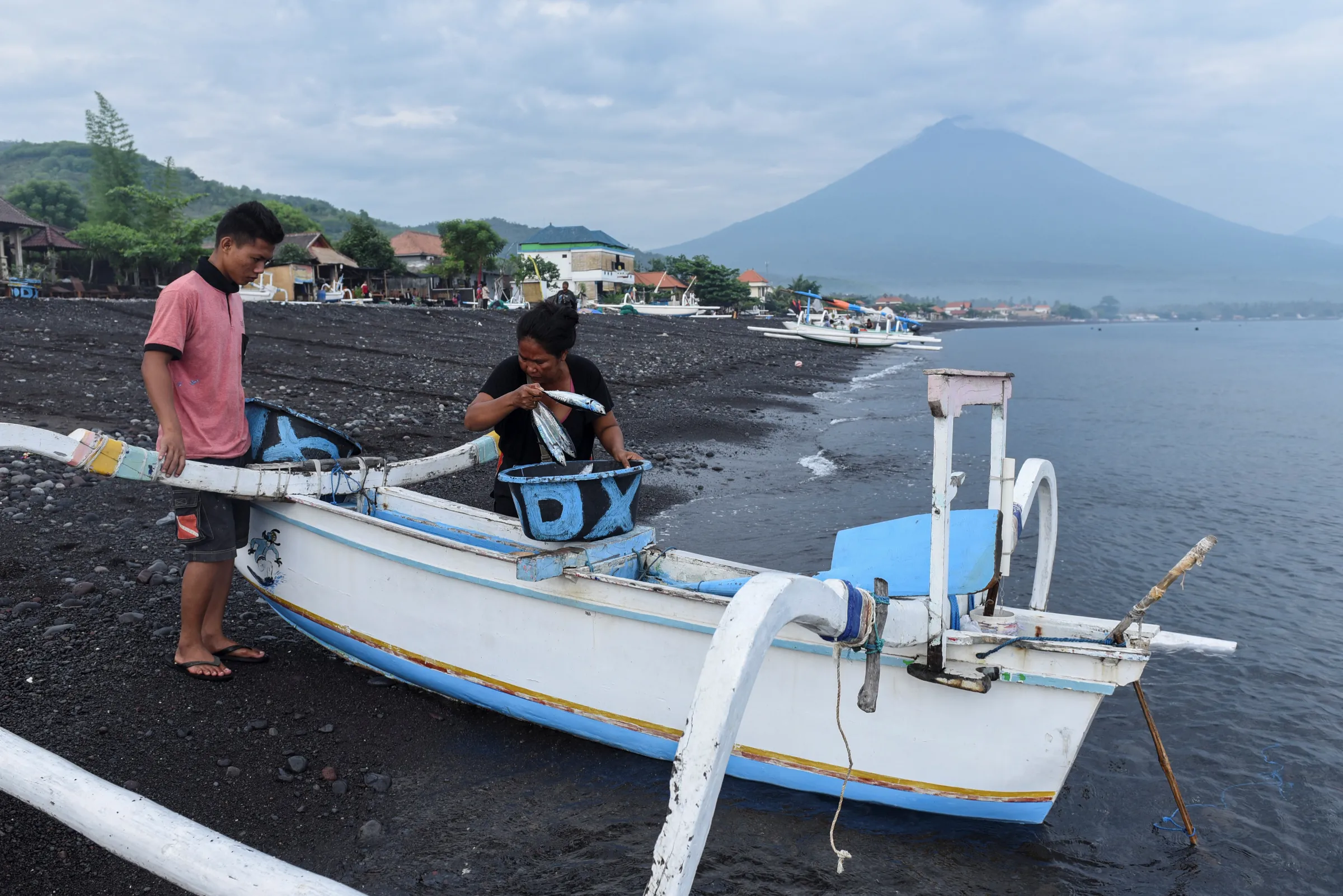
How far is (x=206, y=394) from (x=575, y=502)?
7.05ft

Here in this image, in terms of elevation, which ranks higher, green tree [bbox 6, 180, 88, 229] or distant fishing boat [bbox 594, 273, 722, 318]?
green tree [bbox 6, 180, 88, 229]

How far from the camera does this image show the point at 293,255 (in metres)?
44.7

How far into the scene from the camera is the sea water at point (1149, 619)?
4.16m

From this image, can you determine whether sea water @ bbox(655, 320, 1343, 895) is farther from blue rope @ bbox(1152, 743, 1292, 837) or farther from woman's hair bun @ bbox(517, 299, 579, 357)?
woman's hair bun @ bbox(517, 299, 579, 357)

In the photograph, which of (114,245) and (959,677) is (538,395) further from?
(114,245)

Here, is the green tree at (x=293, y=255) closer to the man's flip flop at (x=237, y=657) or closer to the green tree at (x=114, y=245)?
the green tree at (x=114, y=245)

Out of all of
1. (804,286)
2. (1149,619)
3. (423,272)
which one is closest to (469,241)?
(423,272)

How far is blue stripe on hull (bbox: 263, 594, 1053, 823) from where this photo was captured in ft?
12.9

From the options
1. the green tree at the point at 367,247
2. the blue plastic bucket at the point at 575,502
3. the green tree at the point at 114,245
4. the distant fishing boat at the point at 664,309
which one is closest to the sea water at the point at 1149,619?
the blue plastic bucket at the point at 575,502

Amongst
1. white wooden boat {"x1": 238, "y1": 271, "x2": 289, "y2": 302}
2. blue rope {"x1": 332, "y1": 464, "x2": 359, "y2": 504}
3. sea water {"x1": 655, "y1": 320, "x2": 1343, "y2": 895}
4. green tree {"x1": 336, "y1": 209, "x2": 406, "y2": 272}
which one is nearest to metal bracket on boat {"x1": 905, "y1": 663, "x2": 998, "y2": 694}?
sea water {"x1": 655, "y1": 320, "x2": 1343, "y2": 895}

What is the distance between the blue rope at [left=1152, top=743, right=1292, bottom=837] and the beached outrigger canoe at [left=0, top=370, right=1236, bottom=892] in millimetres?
1225

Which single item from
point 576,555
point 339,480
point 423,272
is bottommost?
point 576,555

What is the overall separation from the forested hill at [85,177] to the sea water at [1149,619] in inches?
3845

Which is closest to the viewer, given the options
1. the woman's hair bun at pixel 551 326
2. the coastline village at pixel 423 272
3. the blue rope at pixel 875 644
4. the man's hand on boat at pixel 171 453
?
the blue rope at pixel 875 644
